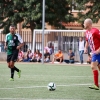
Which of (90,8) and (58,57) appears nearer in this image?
(58,57)

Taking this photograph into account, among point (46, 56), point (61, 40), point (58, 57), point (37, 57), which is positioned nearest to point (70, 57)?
point (58, 57)

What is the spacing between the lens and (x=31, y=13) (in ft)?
160

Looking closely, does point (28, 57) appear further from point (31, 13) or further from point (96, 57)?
point (96, 57)

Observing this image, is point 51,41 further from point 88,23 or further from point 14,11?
point 88,23

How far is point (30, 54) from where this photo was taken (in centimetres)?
4109

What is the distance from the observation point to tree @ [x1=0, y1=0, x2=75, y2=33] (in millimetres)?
48750

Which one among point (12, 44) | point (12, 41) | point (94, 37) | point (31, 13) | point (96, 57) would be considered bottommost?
point (96, 57)

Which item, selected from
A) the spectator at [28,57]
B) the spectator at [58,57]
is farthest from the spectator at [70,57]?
the spectator at [28,57]

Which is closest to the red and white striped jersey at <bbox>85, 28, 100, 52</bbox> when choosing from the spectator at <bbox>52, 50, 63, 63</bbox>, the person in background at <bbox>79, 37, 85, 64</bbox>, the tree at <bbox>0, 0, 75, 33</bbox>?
the person in background at <bbox>79, 37, 85, 64</bbox>

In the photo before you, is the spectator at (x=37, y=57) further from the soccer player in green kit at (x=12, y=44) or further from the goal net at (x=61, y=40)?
the soccer player in green kit at (x=12, y=44)

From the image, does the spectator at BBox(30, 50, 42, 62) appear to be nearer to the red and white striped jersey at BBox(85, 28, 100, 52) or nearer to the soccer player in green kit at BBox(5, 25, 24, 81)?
the soccer player in green kit at BBox(5, 25, 24, 81)

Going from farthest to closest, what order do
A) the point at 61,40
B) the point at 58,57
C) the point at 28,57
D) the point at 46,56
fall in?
the point at 28,57 → the point at 61,40 → the point at 46,56 → the point at 58,57

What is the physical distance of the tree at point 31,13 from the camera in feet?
160

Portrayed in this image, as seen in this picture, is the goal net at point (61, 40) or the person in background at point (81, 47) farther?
the goal net at point (61, 40)
